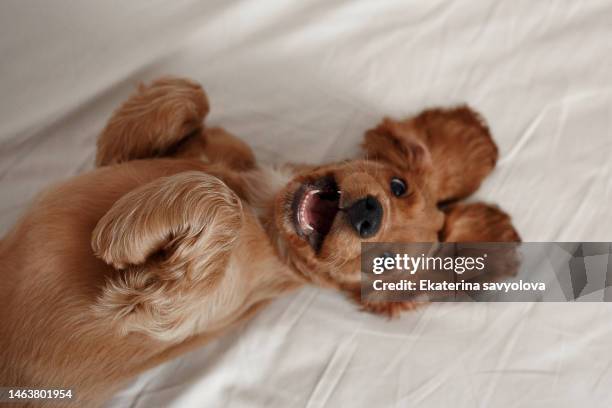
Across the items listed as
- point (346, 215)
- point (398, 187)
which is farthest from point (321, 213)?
point (398, 187)

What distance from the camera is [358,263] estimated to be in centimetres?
178

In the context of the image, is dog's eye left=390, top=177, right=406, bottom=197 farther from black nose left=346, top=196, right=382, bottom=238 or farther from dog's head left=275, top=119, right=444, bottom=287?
black nose left=346, top=196, right=382, bottom=238

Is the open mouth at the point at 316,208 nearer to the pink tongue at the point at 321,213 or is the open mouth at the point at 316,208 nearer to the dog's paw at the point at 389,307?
the pink tongue at the point at 321,213

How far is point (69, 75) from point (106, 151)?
19.0 inches

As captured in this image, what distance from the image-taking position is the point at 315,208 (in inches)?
70.7

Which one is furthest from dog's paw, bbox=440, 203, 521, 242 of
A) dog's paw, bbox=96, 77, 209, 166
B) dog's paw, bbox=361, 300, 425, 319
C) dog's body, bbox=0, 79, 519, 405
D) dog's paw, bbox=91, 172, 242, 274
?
dog's paw, bbox=96, 77, 209, 166

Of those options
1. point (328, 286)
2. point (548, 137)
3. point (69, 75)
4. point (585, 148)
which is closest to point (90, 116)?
point (69, 75)

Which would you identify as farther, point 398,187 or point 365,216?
point 398,187

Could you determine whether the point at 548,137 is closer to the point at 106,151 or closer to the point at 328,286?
the point at 328,286

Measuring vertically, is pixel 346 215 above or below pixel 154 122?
below

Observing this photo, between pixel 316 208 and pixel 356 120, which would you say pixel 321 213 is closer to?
pixel 316 208

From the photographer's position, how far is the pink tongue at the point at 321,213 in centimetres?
179

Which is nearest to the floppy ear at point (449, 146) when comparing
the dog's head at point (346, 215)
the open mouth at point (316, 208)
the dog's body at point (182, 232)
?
the dog's body at point (182, 232)

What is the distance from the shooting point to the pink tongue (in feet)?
5.86
